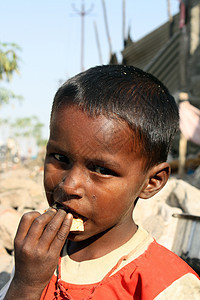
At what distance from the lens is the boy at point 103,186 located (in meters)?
1.23

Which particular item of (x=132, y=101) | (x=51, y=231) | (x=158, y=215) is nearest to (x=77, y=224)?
(x=51, y=231)

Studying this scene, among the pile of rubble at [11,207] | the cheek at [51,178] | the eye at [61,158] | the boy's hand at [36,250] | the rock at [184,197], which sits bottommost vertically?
the pile of rubble at [11,207]

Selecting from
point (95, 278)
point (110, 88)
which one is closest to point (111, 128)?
point (110, 88)

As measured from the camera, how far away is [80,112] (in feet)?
4.25

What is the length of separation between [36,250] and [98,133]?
0.48 meters

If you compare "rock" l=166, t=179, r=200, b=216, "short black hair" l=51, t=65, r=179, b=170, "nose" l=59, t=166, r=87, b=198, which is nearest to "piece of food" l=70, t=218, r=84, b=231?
"nose" l=59, t=166, r=87, b=198

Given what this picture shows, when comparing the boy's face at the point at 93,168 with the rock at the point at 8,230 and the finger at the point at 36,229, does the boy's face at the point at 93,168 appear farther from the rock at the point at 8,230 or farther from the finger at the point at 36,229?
the rock at the point at 8,230

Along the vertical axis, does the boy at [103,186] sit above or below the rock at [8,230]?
above

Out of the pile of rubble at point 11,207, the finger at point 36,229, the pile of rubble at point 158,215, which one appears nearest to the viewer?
the finger at point 36,229

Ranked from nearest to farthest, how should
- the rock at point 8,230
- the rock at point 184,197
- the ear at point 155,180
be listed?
1. the ear at point 155,180
2. the rock at point 184,197
3. the rock at point 8,230

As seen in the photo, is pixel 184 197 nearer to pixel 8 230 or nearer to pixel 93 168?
pixel 8 230

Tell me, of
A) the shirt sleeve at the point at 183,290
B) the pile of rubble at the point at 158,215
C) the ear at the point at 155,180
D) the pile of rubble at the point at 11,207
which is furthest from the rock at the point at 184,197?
the shirt sleeve at the point at 183,290

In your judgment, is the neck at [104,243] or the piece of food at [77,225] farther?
the neck at [104,243]

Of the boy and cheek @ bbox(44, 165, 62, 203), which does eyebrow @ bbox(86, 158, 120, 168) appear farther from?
cheek @ bbox(44, 165, 62, 203)
